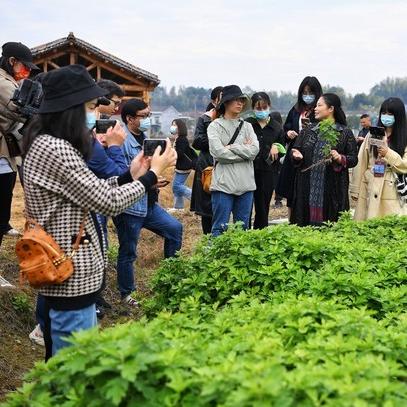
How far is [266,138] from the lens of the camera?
780 centimetres

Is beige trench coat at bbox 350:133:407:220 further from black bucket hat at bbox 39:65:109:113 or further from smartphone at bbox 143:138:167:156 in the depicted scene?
black bucket hat at bbox 39:65:109:113

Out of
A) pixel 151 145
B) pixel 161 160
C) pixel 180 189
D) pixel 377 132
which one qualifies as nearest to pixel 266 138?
pixel 377 132

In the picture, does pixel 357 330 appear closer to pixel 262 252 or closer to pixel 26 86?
pixel 262 252

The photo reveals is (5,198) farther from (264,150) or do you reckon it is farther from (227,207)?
(264,150)

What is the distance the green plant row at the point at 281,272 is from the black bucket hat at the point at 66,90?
3.84 ft

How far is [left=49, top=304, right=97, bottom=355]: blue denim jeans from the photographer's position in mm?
3309

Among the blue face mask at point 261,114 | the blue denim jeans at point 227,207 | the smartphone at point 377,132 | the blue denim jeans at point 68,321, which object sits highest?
the blue face mask at point 261,114

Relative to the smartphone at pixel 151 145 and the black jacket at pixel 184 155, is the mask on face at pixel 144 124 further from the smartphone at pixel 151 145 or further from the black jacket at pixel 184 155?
the black jacket at pixel 184 155

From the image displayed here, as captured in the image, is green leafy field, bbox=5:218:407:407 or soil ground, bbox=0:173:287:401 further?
soil ground, bbox=0:173:287:401

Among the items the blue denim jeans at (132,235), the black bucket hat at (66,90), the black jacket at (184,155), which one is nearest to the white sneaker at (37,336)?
the blue denim jeans at (132,235)

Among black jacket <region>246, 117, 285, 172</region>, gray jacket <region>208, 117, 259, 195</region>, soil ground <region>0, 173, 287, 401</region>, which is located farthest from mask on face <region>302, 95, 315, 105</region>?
soil ground <region>0, 173, 287, 401</region>

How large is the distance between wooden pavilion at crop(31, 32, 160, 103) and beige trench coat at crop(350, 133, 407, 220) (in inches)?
410

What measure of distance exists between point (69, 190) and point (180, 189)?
30.4 ft

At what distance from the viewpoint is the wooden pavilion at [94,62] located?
1677cm
